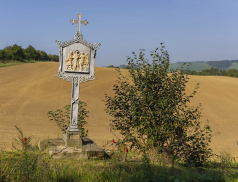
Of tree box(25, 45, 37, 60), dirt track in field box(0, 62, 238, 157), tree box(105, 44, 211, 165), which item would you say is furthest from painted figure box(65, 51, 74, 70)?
tree box(25, 45, 37, 60)

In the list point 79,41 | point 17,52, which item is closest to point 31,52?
point 17,52

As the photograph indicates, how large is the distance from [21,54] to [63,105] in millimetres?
38431

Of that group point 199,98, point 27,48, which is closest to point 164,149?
point 199,98

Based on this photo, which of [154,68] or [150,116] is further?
[154,68]

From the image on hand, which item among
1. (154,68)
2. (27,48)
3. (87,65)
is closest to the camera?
(154,68)

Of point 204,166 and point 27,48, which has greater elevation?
point 27,48

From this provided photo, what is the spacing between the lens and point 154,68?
891 centimetres

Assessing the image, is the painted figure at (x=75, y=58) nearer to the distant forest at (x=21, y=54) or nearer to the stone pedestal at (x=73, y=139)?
the stone pedestal at (x=73, y=139)

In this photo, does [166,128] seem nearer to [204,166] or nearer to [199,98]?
[204,166]

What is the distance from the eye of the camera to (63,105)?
23188mm

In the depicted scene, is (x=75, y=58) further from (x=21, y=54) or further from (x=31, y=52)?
(x=31, y=52)

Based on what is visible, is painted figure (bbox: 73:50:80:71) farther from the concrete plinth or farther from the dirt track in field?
the dirt track in field

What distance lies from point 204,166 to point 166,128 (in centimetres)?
156

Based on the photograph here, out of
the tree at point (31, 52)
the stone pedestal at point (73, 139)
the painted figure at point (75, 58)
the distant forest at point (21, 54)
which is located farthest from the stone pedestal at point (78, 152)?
the tree at point (31, 52)
